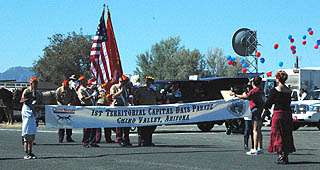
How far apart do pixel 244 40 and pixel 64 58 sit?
48.5m

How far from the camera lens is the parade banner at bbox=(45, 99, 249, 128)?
638 inches

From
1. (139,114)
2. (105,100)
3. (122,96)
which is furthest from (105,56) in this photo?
(139,114)

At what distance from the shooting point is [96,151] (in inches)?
602

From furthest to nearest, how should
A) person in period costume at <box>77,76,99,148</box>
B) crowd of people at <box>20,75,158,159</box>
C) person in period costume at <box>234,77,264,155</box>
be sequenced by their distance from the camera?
crowd of people at <box>20,75,158,159</box> < person in period costume at <box>77,76,99,148</box> < person in period costume at <box>234,77,264,155</box>

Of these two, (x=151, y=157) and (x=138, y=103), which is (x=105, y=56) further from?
(x=151, y=157)

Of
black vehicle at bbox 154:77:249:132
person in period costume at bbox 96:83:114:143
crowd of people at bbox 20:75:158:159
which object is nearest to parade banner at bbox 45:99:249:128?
crowd of people at bbox 20:75:158:159

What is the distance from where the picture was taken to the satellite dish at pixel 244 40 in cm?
3253

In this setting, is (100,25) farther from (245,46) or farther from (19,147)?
(245,46)

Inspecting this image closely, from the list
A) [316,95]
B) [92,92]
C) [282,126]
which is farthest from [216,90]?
[282,126]

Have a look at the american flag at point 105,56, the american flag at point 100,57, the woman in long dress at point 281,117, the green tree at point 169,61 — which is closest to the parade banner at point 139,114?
the american flag at point 105,56

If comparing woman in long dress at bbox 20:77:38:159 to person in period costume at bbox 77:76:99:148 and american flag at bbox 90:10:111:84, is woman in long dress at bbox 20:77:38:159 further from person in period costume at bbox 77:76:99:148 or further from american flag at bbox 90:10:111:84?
american flag at bbox 90:10:111:84

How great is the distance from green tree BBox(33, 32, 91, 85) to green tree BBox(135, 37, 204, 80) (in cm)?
1780

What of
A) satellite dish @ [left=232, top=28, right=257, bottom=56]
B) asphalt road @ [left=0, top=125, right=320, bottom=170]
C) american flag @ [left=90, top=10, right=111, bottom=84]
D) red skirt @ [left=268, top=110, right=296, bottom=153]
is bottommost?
asphalt road @ [left=0, top=125, right=320, bottom=170]

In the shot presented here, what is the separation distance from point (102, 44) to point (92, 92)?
8.72 ft
